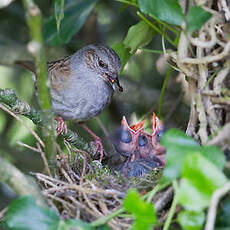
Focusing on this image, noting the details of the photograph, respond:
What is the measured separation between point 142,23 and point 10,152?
7.09 feet

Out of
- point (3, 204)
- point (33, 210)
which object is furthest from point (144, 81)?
point (33, 210)

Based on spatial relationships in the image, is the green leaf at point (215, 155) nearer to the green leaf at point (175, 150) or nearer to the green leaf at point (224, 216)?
the green leaf at point (175, 150)

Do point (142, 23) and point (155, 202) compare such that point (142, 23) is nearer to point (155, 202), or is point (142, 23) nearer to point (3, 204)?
point (155, 202)

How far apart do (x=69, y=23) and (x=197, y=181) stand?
2177mm

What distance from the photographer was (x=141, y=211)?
6.20 feet

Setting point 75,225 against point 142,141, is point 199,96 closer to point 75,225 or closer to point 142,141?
point 75,225

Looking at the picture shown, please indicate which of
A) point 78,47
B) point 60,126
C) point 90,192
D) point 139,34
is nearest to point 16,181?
point 90,192

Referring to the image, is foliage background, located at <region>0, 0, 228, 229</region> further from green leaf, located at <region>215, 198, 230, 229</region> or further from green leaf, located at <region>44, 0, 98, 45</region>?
green leaf, located at <region>215, 198, 230, 229</region>

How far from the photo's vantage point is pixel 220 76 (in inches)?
91.1

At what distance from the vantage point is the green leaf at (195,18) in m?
2.10

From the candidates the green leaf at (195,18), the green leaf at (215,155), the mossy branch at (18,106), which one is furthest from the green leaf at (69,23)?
the green leaf at (215,155)

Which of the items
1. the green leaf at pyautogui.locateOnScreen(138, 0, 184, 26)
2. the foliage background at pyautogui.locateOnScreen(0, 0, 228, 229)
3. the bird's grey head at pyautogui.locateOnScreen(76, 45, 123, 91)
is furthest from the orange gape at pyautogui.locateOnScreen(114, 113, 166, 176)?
the green leaf at pyautogui.locateOnScreen(138, 0, 184, 26)

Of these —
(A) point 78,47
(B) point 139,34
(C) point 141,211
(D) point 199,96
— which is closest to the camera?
(C) point 141,211

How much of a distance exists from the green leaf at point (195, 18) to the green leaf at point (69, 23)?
1554 millimetres
